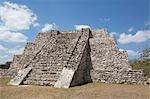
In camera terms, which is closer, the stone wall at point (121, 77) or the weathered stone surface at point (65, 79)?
the weathered stone surface at point (65, 79)

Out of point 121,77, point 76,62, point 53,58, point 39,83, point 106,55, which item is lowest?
point 39,83

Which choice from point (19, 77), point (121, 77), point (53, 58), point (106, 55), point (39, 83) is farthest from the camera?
point (106, 55)

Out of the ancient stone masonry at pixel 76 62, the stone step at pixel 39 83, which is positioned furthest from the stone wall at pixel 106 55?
the stone step at pixel 39 83

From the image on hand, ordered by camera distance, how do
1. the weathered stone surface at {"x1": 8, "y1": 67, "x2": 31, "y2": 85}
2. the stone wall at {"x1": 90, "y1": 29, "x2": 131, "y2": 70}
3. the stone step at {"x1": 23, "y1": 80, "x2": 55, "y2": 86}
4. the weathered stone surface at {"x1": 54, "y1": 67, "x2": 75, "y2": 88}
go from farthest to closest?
the stone wall at {"x1": 90, "y1": 29, "x2": 131, "y2": 70} → the weathered stone surface at {"x1": 8, "y1": 67, "x2": 31, "y2": 85} → the stone step at {"x1": 23, "y1": 80, "x2": 55, "y2": 86} → the weathered stone surface at {"x1": 54, "y1": 67, "x2": 75, "y2": 88}

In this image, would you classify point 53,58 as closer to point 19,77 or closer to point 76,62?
point 76,62

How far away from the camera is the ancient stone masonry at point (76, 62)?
53.6 ft

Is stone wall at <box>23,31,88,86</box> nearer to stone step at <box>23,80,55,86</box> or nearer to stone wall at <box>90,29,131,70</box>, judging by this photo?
stone step at <box>23,80,55,86</box>

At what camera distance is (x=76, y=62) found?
55.8ft

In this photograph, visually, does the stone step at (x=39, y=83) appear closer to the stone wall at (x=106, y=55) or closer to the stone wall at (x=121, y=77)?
the stone wall at (x=121, y=77)

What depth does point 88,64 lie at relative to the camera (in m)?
18.6

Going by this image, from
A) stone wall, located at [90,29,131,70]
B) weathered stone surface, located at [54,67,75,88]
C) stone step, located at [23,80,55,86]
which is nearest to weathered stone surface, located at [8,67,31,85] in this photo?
stone step, located at [23,80,55,86]

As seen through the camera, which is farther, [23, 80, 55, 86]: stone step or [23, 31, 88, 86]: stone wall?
[23, 31, 88, 86]: stone wall

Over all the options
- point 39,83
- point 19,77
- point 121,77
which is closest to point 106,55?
point 121,77

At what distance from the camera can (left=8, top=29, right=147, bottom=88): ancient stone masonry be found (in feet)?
53.6
